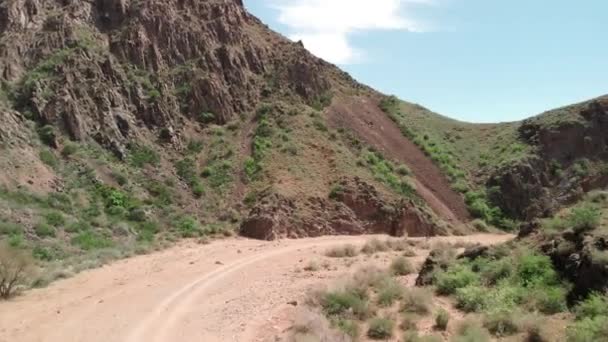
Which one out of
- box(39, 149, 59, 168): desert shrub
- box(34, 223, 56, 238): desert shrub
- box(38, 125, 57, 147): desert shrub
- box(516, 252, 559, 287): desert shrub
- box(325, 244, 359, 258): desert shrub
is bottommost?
box(325, 244, 359, 258): desert shrub

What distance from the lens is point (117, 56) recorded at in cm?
4341

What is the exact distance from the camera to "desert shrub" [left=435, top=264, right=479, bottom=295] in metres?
15.4

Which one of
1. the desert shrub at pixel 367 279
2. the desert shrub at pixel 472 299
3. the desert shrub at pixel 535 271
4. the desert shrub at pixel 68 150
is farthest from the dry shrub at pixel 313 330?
the desert shrub at pixel 68 150

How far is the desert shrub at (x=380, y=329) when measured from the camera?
1255 centimetres

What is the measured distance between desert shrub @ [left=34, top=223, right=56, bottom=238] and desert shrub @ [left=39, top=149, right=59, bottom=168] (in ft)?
22.8

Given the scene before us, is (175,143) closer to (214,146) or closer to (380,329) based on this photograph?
(214,146)

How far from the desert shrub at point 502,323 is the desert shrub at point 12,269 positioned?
12.8 meters

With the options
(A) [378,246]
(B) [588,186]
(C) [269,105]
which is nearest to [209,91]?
(C) [269,105]

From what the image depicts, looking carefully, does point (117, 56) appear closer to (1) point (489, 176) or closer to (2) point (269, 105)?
(2) point (269, 105)

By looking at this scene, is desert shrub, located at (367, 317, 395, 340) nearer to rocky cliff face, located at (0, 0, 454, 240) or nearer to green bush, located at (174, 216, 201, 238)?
rocky cliff face, located at (0, 0, 454, 240)

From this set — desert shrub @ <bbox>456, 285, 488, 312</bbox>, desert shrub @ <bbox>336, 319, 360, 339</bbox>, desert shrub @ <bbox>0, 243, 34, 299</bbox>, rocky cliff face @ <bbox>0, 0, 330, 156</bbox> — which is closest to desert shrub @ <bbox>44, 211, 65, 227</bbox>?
desert shrub @ <bbox>0, 243, 34, 299</bbox>

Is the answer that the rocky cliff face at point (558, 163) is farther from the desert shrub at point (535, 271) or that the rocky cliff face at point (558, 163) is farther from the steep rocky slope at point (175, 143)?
the desert shrub at point (535, 271)

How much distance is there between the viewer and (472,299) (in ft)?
Result: 45.7

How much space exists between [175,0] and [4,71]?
55.5 ft
